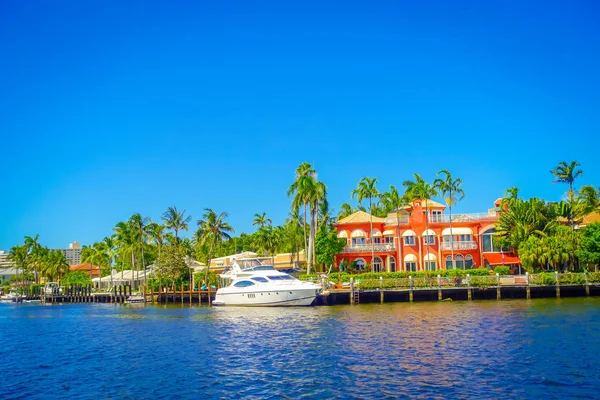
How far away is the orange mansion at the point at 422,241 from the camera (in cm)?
7025

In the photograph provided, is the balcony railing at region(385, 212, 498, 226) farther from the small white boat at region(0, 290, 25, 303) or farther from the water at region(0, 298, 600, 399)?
the small white boat at region(0, 290, 25, 303)

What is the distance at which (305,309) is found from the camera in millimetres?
51781

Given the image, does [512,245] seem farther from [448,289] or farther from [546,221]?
[448,289]

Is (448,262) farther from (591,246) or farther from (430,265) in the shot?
(591,246)

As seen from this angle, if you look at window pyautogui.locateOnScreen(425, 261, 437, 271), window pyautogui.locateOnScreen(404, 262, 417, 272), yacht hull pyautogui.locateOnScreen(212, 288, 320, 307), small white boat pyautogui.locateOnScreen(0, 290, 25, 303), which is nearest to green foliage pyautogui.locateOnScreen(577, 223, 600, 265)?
window pyautogui.locateOnScreen(425, 261, 437, 271)

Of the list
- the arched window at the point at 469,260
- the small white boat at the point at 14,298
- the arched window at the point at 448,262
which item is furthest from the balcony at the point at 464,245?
the small white boat at the point at 14,298

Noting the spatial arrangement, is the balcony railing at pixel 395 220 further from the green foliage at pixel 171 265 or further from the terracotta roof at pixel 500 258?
the green foliage at pixel 171 265

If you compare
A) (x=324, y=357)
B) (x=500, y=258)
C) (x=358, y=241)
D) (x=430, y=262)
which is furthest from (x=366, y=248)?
(x=324, y=357)

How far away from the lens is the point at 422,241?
72188 mm

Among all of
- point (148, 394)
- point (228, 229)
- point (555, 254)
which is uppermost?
point (228, 229)

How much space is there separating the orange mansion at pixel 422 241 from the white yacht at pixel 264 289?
1828 cm

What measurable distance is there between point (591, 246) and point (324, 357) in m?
41.4

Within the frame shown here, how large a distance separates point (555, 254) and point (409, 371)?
41271mm

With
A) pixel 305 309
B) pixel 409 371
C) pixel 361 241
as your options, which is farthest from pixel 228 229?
pixel 409 371
